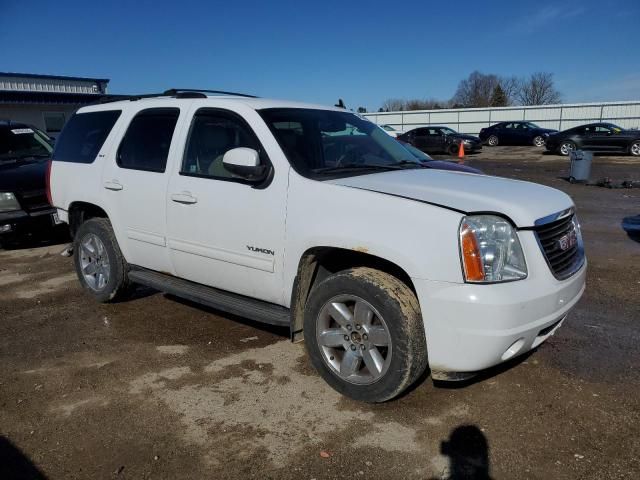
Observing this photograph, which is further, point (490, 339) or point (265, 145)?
point (265, 145)

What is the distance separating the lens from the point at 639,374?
3562mm

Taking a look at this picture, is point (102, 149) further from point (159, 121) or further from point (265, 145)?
point (265, 145)

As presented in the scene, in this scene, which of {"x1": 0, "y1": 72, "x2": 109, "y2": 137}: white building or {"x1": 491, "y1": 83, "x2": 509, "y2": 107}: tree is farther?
{"x1": 491, "y1": 83, "x2": 509, "y2": 107}: tree

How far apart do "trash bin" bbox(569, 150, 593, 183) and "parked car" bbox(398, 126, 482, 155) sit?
40.2 feet

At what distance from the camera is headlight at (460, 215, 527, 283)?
2744 millimetres

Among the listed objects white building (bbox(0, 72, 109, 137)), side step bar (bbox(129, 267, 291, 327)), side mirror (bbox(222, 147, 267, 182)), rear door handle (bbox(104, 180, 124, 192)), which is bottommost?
side step bar (bbox(129, 267, 291, 327))

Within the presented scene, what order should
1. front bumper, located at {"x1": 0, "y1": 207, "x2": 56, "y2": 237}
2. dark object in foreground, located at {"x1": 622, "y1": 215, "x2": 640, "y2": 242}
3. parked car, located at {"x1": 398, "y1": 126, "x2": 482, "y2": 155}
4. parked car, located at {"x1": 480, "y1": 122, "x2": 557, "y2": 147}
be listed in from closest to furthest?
front bumper, located at {"x1": 0, "y1": 207, "x2": 56, "y2": 237} < dark object in foreground, located at {"x1": 622, "y1": 215, "x2": 640, "y2": 242} < parked car, located at {"x1": 398, "y1": 126, "x2": 482, "y2": 155} < parked car, located at {"x1": 480, "y1": 122, "x2": 557, "y2": 147}

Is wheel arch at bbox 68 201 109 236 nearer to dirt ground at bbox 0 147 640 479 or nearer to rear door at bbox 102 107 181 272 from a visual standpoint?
rear door at bbox 102 107 181 272

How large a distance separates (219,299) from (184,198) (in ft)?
2.75

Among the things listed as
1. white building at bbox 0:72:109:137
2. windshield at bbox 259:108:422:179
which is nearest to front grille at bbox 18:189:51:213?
windshield at bbox 259:108:422:179

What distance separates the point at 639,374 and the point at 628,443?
0.95 m

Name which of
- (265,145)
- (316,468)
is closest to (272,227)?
(265,145)

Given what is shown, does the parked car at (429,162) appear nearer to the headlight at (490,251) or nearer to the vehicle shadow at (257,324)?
the headlight at (490,251)

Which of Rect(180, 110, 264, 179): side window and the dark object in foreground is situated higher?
Rect(180, 110, 264, 179): side window
